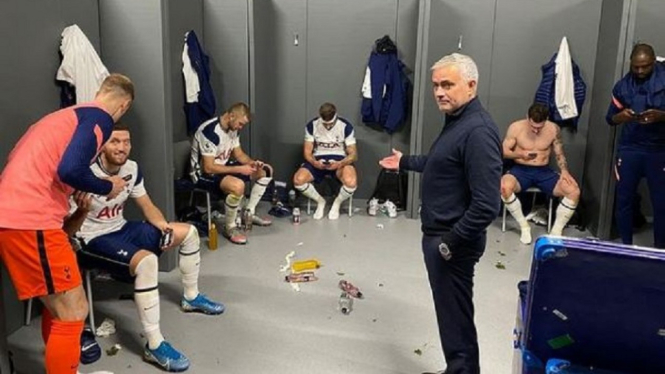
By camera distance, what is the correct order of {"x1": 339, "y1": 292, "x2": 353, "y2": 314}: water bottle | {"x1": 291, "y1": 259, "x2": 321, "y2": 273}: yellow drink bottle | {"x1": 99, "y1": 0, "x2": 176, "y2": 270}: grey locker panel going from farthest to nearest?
{"x1": 291, "y1": 259, "x2": 321, "y2": 273}: yellow drink bottle < {"x1": 99, "y1": 0, "x2": 176, "y2": 270}: grey locker panel < {"x1": 339, "y1": 292, "x2": 353, "y2": 314}: water bottle

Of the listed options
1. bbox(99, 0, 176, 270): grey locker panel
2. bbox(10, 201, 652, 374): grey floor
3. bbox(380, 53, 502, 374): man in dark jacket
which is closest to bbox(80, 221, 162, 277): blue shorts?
bbox(10, 201, 652, 374): grey floor

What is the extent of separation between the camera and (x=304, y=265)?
4320mm

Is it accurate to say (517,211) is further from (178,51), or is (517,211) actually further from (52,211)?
(52,211)

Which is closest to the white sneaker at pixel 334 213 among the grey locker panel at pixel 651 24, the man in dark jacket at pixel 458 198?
the grey locker panel at pixel 651 24

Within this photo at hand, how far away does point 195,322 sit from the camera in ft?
11.4

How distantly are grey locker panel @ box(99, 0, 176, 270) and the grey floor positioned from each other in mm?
871

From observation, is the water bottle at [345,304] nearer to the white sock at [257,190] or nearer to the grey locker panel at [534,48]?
the white sock at [257,190]

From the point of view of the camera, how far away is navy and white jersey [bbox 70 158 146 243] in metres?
3.15

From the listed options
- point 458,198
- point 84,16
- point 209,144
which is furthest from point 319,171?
point 458,198

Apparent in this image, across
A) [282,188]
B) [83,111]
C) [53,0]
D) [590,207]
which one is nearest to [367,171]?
[282,188]

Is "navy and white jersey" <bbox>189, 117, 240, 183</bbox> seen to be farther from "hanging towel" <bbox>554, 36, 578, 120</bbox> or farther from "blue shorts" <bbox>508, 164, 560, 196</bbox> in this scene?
"hanging towel" <bbox>554, 36, 578, 120</bbox>

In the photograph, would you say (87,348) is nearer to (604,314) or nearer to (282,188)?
(604,314)

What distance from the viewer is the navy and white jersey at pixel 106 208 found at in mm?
3146

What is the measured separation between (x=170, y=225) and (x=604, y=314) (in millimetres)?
2536
